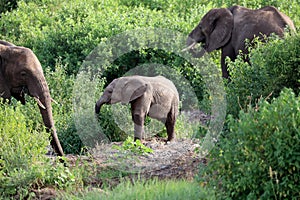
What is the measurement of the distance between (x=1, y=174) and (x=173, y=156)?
8.20 feet

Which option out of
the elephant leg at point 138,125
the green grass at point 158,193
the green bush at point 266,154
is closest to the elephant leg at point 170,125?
the elephant leg at point 138,125

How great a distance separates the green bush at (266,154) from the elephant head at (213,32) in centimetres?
761

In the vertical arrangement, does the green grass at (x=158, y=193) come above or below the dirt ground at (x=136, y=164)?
above

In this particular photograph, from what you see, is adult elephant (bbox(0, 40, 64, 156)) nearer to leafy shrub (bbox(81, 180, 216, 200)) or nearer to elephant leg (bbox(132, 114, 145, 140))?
elephant leg (bbox(132, 114, 145, 140))

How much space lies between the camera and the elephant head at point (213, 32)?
48.9 feet

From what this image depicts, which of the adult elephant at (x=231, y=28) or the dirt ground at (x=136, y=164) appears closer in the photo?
the dirt ground at (x=136, y=164)

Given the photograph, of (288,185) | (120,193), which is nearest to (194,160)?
(120,193)

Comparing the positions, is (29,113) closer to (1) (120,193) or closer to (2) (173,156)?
(2) (173,156)

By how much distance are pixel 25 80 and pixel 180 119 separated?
148 inches

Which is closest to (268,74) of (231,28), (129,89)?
(129,89)

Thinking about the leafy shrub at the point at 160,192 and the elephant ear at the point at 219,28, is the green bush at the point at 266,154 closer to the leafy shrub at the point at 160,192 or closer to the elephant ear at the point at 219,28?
the leafy shrub at the point at 160,192

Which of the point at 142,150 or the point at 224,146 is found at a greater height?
the point at 224,146

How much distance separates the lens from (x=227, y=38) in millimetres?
14922

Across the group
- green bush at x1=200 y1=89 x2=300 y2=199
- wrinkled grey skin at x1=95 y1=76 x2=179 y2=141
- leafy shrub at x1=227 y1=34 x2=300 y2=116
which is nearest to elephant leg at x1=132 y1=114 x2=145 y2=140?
wrinkled grey skin at x1=95 y1=76 x2=179 y2=141
